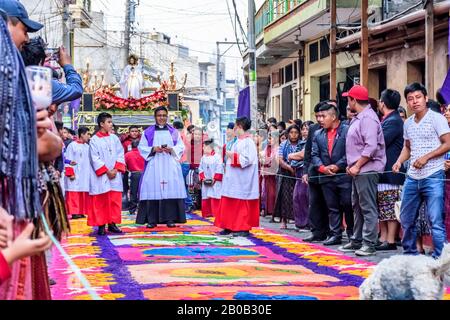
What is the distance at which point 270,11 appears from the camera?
31375mm

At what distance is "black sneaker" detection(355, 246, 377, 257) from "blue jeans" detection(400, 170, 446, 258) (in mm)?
688

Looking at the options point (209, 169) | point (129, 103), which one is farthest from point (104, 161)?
point (129, 103)

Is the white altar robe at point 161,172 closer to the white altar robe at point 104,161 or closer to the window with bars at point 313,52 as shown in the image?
the white altar robe at point 104,161

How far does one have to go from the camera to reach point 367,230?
993 centimetres

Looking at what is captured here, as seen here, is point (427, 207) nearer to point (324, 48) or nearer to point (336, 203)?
point (336, 203)

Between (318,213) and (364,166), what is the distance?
1714mm

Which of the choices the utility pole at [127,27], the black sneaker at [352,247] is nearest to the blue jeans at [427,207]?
the black sneaker at [352,247]

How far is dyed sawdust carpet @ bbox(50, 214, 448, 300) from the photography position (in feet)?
22.4

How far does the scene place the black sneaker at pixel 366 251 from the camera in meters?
9.66

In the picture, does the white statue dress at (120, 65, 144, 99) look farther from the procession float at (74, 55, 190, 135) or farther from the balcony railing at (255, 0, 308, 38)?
the balcony railing at (255, 0, 308, 38)

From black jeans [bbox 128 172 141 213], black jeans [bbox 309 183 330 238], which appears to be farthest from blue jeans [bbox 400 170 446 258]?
black jeans [bbox 128 172 141 213]

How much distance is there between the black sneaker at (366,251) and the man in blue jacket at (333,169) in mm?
1142
